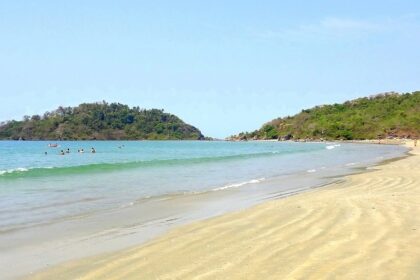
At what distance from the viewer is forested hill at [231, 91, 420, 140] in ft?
498

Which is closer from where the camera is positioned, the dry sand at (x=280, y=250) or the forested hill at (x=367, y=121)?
the dry sand at (x=280, y=250)

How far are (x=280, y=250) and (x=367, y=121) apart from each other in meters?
167

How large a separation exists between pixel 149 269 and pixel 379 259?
294cm

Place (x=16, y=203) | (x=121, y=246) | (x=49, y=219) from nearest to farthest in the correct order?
Answer: (x=121, y=246)
(x=49, y=219)
(x=16, y=203)

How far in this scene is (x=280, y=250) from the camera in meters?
7.15

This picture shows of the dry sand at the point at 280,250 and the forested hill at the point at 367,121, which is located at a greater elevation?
the forested hill at the point at 367,121

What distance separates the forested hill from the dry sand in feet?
466

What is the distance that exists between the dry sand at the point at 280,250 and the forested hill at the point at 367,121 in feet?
466

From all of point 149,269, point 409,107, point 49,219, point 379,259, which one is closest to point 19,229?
point 49,219

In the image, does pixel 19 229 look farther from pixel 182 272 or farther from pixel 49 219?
pixel 182 272

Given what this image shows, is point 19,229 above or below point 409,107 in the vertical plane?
below

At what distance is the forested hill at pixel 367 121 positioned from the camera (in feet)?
498

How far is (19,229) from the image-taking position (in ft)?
34.9

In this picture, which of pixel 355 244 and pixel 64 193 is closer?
pixel 355 244
